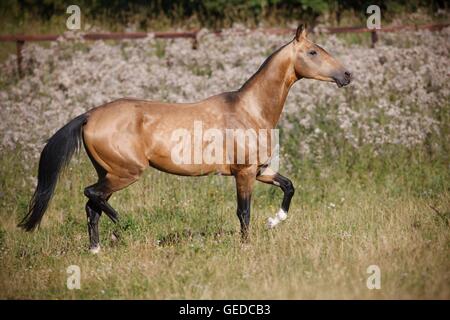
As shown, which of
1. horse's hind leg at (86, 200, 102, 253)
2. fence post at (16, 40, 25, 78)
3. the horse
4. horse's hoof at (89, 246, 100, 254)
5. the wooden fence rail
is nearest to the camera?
the horse

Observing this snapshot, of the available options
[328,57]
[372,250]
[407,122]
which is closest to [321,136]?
[407,122]

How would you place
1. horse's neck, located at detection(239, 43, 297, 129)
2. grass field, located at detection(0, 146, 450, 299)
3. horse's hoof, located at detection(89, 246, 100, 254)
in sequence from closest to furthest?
grass field, located at detection(0, 146, 450, 299) < horse's hoof, located at detection(89, 246, 100, 254) < horse's neck, located at detection(239, 43, 297, 129)

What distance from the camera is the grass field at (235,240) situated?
237 inches

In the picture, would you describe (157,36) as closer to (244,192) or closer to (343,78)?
(343,78)

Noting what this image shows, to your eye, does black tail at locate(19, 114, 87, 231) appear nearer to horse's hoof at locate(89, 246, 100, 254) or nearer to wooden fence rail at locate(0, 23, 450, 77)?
horse's hoof at locate(89, 246, 100, 254)

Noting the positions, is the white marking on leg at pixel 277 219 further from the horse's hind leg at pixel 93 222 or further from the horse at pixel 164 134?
the horse's hind leg at pixel 93 222

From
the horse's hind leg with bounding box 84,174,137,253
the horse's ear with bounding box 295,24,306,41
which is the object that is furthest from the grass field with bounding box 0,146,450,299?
the horse's ear with bounding box 295,24,306,41

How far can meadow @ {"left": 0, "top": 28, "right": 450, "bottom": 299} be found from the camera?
625 centimetres

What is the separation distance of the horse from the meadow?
0.57 meters

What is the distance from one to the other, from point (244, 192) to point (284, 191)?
1.68ft

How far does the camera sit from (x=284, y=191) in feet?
25.1

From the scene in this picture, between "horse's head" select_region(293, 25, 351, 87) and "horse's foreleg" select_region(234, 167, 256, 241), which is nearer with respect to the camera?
"horse's foreleg" select_region(234, 167, 256, 241)

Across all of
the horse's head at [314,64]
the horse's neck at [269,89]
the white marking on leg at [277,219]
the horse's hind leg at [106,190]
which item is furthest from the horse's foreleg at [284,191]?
the horse's hind leg at [106,190]
